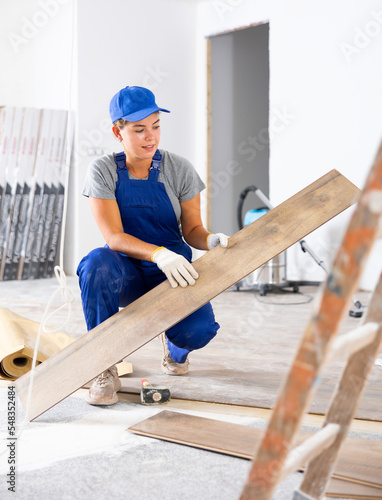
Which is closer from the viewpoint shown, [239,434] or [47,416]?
[239,434]

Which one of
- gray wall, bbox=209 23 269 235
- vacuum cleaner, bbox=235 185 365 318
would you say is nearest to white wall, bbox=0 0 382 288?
gray wall, bbox=209 23 269 235

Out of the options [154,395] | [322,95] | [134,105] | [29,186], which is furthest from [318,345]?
[29,186]

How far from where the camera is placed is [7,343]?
91.0 inches

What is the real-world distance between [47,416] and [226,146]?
4.42 m

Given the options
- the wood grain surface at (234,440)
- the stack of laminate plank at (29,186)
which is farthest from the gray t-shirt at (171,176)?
the stack of laminate plank at (29,186)

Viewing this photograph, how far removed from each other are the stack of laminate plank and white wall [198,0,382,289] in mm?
1935

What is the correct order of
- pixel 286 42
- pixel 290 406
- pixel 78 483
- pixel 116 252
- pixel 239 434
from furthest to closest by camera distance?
1. pixel 286 42
2. pixel 116 252
3. pixel 239 434
4. pixel 78 483
5. pixel 290 406

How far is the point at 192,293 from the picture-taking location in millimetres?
1781

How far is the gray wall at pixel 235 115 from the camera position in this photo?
5.88m

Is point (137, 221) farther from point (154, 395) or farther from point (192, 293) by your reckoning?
point (154, 395)

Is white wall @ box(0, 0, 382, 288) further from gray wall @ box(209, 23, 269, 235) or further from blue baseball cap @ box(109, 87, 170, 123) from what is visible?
blue baseball cap @ box(109, 87, 170, 123)

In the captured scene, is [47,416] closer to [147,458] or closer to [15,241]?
[147,458]

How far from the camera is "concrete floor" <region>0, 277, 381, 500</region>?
4.51ft

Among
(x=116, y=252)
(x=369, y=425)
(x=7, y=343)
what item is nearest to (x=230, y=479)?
(x=369, y=425)
